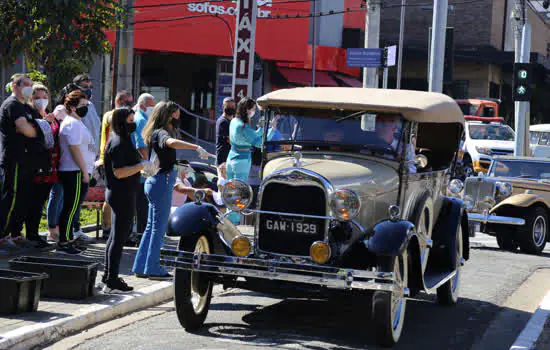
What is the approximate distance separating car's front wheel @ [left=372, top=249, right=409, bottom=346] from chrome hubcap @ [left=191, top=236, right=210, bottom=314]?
153 centimetres

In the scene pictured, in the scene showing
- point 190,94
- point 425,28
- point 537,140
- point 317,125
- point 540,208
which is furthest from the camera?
point 425,28

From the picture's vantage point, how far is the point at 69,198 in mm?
10281

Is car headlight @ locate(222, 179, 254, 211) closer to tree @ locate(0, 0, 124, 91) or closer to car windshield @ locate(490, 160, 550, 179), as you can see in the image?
tree @ locate(0, 0, 124, 91)

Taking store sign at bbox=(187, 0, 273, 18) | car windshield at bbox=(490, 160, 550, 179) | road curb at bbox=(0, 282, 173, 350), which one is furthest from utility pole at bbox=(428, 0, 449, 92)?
store sign at bbox=(187, 0, 273, 18)

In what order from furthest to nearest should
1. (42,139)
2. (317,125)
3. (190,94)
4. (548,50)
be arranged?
(548,50)
(190,94)
(42,139)
(317,125)

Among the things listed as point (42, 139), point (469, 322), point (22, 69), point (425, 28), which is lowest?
point (469, 322)

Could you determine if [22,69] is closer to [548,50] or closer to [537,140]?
[537,140]

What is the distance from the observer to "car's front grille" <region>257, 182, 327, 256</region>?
717cm

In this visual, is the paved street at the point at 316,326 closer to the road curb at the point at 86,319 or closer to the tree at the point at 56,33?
the road curb at the point at 86,319

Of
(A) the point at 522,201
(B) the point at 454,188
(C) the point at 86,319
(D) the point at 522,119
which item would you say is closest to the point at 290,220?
(C) the point at 86,319

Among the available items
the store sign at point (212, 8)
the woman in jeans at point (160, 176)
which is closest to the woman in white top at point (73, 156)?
the woman in jeans at point (160, 176)

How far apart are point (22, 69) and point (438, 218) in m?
22.4

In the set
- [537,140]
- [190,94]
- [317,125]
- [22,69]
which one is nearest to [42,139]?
[317,125]

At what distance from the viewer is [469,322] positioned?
851cm
